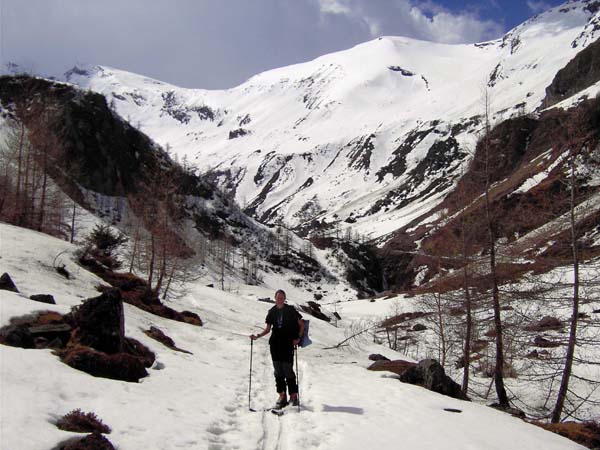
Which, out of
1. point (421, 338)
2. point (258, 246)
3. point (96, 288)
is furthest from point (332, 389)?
point (258, 246)

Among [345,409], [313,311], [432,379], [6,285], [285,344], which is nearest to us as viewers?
[345,409]

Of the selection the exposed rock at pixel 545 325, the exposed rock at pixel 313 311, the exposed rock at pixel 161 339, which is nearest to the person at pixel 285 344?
the exposed rock at pixel 161 339

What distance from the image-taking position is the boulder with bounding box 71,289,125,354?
1080cm

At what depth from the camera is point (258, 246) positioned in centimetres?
13650

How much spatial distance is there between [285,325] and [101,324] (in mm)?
4798

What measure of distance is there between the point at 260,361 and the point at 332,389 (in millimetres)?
5520

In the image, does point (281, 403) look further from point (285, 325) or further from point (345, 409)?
point (285, 325)

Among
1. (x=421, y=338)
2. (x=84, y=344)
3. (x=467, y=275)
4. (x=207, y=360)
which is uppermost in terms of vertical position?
(x=467, y=275)

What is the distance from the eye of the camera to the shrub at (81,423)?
21.0 feet

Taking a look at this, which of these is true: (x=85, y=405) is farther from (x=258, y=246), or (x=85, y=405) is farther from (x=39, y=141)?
(x=258, y=246)

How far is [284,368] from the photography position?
980cm

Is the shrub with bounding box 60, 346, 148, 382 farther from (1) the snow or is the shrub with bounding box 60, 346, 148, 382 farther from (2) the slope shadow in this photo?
(2) the slope shadow

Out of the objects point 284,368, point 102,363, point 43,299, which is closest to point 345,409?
point 284,368

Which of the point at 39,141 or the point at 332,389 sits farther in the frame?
the point at 39,141
